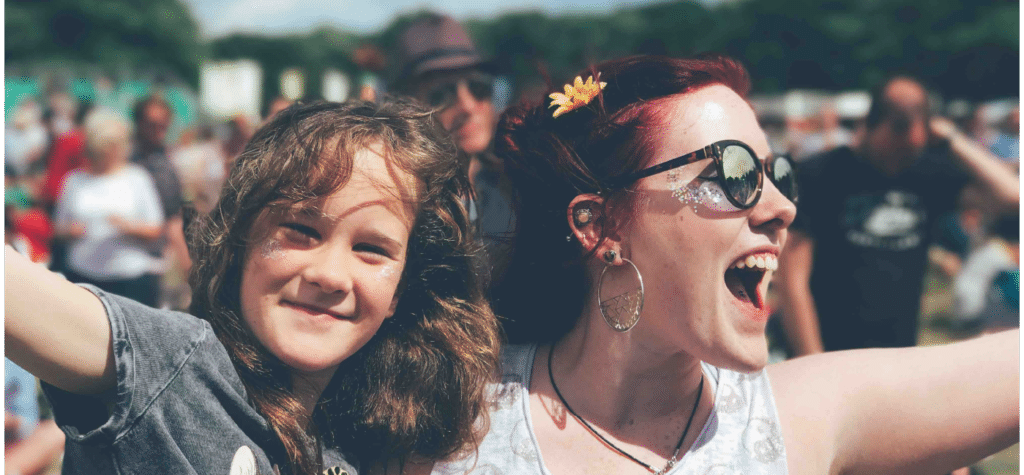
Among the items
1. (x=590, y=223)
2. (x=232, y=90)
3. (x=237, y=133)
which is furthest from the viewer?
(x=232, y=90)

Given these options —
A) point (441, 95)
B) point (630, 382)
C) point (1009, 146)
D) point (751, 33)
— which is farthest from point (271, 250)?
point (751, 33)

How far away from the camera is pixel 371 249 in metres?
1.74

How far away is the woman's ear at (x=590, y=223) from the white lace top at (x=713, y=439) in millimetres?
358

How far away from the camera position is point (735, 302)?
5.52 feet

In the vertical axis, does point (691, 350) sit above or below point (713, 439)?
above

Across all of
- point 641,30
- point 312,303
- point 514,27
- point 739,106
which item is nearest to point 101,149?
point 312,303

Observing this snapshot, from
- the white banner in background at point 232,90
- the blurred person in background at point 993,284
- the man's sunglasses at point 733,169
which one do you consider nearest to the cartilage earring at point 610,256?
the man's sunglasses at point 733,169

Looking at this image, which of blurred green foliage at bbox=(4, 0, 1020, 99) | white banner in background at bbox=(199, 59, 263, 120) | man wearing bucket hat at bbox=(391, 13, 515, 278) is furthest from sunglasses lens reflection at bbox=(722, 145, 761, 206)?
white banner in background at bbox=(199, 59, 263, 120)

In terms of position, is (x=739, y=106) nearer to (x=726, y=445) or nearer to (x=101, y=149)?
(x=726, y=445)

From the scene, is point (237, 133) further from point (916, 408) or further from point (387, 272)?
point (916, 408)

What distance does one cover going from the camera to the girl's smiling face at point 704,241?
167 centimetres

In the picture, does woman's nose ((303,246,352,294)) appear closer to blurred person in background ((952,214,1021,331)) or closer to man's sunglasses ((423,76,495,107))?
man's sunglasses ((423,76,495,107))

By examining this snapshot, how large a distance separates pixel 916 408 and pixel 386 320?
3.74 feet

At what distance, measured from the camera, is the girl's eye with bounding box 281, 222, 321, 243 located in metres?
1.68
